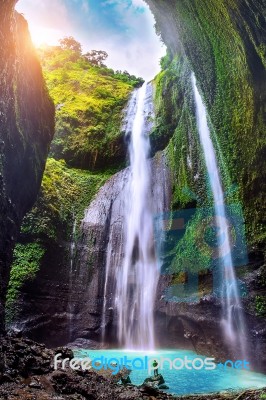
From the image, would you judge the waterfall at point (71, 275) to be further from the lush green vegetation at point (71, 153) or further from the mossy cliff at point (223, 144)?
the mossy cliff at point (223, 144)

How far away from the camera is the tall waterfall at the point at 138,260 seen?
39.3 feet

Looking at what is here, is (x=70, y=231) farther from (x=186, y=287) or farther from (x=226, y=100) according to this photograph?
(x=226, y=100)

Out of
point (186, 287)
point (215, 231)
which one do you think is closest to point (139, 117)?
point (215, 231)

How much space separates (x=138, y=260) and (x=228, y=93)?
7254 mm

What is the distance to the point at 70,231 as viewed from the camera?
47.0ft

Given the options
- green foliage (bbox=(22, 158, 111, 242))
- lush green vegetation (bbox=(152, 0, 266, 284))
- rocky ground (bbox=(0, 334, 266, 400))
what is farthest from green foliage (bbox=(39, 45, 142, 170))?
rocky ground (bbox=(0, 334, 266, 400))

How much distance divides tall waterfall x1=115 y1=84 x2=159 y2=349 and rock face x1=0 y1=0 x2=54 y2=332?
4964mm

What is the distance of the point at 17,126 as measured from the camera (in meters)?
8.42

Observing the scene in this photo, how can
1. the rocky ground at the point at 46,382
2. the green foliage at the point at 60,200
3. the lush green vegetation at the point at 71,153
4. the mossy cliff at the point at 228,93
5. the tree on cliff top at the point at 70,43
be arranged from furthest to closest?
1. the tree on cliff top at the point at 70,43
2. the green foliage at the point at 60,200
3. the lush green vegetation at the point at 71,153
4. the mossy cliff at the point at 228,93
5. the rocky ground at the point at 46,382

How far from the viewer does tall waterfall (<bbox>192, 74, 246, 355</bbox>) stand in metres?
9.91

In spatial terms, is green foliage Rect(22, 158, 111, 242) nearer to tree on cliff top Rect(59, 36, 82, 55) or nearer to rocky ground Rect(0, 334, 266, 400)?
rocky ground Rect(0, 334, 266, 400)

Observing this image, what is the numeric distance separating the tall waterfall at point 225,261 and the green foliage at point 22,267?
6.68 meters

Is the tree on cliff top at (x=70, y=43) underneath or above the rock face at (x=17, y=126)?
above
